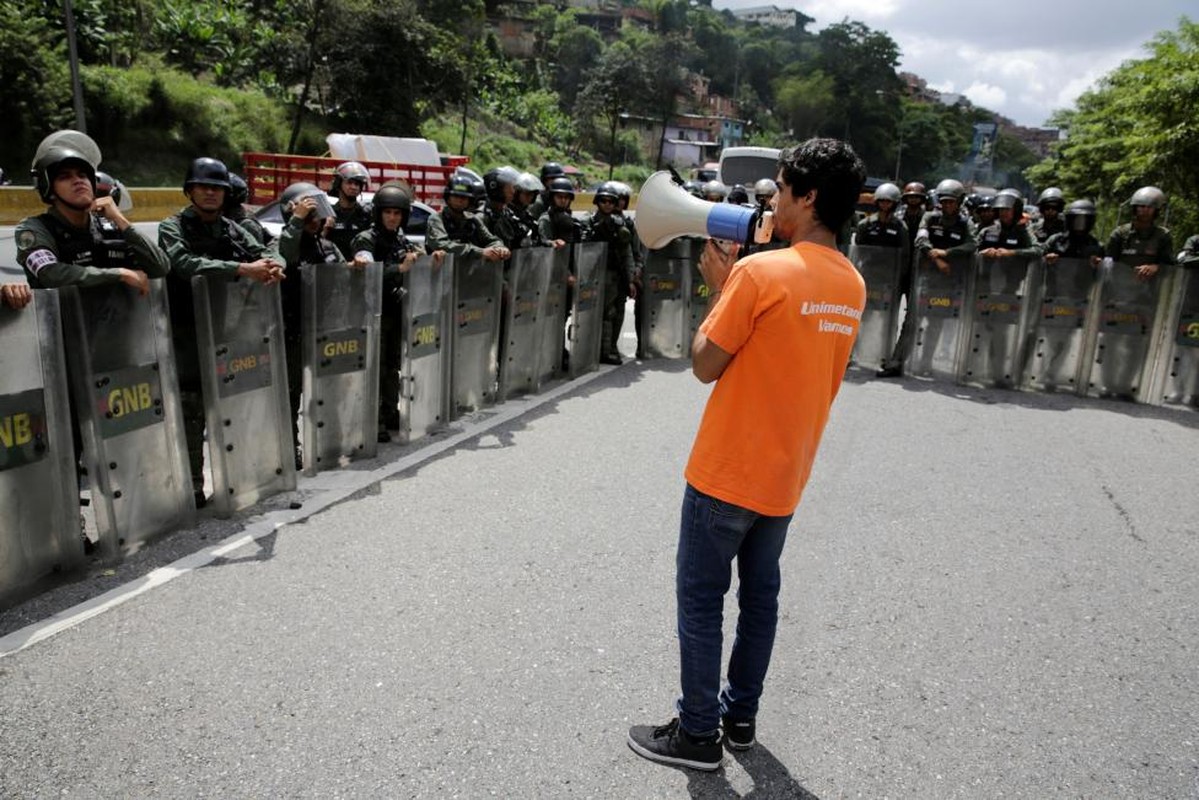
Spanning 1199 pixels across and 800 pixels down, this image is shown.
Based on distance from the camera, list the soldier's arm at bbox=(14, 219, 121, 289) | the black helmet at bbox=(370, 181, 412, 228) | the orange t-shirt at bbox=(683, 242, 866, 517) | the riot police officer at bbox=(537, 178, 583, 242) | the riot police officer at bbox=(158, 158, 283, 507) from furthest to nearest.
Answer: the riot police officer at bbox=(537, 178, 583, 242)
the black helmet at bbox=(370, 181, 412, 228)
the riot police officer at bbox=(158, 158, 283, 507)
the soldier's arm at bbox=(14, 219, 121, 289)
the orange t-shirt at bbox=(683, 242, 866, 517)

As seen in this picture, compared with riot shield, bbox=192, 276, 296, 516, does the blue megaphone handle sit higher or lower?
higher

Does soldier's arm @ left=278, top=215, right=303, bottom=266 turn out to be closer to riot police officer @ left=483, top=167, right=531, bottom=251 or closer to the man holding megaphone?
riot police officer @ left=483, top=167, right=531, bottom=251

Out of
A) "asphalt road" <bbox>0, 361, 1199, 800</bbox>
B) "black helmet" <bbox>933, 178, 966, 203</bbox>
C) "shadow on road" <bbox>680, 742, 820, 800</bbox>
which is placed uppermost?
"black helmet" <bbox>933, 178, 966, 203</bbox>

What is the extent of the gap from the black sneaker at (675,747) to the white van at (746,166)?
76.9 feet

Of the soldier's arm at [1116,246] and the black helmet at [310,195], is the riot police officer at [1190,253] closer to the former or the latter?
the soldier's arm at [1116,246]

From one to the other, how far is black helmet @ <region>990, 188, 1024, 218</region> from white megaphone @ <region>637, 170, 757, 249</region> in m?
6.92

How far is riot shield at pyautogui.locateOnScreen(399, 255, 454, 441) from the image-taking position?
20.8ft

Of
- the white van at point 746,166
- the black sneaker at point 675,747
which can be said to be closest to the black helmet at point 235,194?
the black sneaker at point 675,747

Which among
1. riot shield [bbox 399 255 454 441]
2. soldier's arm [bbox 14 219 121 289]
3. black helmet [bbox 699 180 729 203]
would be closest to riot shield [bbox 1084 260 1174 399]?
black helmet [bbox 699 180 729 203]

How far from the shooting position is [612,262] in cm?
976

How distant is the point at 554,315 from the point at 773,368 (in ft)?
20.1

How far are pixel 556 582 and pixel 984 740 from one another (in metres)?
1.99

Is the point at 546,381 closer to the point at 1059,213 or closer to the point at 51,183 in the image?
the point at 51,183

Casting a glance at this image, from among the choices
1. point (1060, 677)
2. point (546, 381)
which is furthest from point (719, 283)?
point (546, 381)
